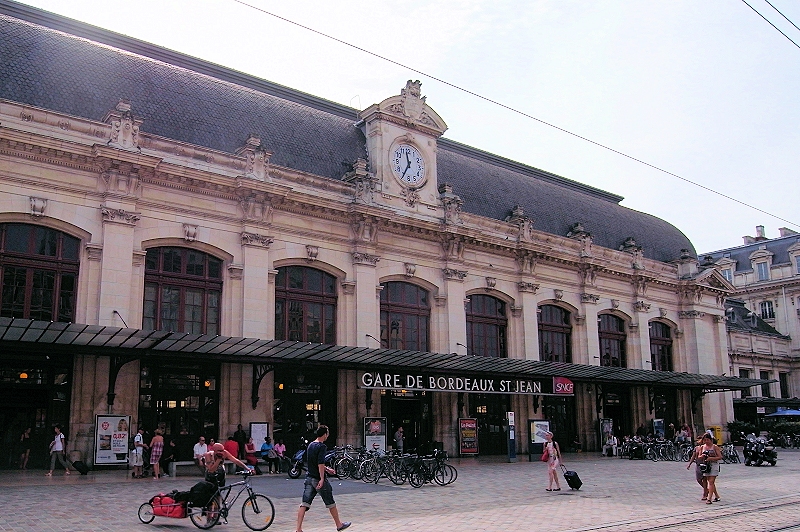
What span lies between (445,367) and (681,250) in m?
28.9

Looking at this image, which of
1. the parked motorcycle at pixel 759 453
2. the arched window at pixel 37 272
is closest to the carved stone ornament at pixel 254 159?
the arched window at pixel 37 272

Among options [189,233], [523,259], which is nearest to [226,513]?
[189,233]

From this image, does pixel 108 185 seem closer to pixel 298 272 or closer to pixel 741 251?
pixel 298 272

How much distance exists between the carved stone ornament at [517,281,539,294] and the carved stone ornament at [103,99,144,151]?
21193 mm

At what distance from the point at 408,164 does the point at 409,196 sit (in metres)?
1.85

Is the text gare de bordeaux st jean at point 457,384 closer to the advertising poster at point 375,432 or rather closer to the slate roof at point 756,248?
the advertising poster at point 375,432

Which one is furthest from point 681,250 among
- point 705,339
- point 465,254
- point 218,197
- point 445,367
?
point 218,197

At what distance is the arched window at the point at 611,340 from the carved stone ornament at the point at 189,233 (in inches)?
1007

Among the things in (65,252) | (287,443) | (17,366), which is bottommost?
(287,443)

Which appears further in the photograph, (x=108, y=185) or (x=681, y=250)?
(x=681, y=250)

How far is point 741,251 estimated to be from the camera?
80750mm

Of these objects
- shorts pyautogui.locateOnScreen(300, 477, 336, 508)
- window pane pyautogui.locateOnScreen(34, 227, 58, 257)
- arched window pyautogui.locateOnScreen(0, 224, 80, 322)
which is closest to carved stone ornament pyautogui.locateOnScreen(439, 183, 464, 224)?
arched window pyautogui.locateOnScreen(0, 224, 80, 322)

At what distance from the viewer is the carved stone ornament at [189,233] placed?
98.6 ft

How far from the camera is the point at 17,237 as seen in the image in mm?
26703
